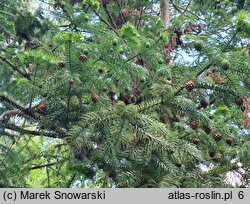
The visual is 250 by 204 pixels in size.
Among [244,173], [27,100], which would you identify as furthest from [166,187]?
[27,100]

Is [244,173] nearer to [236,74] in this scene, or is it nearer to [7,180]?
[236,74]

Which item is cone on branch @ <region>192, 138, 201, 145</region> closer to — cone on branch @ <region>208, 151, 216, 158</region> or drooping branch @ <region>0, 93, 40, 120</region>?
cone on branch @ <region>208, 151, 216, 158</region>

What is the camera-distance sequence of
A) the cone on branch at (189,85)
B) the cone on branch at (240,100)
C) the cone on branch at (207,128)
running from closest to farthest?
the cone on branch at (189,85) < the cone on branch at (240,100) < the cone on branch at (207,128)

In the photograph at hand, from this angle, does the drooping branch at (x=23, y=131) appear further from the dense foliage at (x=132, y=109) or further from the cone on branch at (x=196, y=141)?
the cone on branch at (x=196, y=141)

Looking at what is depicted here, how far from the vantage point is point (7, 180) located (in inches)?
188

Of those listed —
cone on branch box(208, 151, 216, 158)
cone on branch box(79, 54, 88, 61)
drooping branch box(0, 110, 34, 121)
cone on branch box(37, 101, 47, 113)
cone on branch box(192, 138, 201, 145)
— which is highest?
cone on branch box(79, 54, 88, 61)

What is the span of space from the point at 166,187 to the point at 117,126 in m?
0.59

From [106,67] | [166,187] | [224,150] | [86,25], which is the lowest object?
[166,187]

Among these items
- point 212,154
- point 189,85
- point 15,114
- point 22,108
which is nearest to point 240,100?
point 189,85

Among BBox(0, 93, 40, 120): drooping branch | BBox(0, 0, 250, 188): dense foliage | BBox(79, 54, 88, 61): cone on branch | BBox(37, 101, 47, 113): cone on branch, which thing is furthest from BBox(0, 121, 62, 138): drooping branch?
BBox(79, 54, 88, 61): cone on branch

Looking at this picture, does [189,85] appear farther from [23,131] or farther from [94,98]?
[23,131]

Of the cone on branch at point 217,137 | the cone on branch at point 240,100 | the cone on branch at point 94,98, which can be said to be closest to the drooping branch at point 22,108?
the cone on branch at point 94,98

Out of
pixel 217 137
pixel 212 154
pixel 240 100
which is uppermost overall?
pixel 240 100

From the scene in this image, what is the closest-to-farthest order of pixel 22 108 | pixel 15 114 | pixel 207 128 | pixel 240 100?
pixel 240 100, pixel 207 128, pixel 22 108, pixel 15 114
